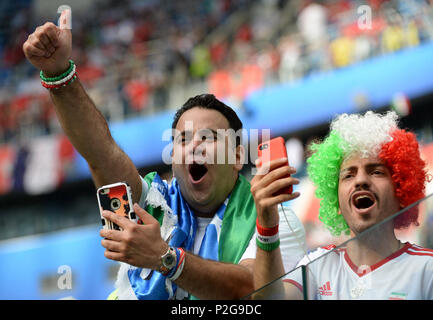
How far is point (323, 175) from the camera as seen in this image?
5.98 feet

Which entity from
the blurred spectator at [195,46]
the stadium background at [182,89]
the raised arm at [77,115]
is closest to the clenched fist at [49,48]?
the raised arm at [77,115]

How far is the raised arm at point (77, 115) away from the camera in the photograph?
169 cm

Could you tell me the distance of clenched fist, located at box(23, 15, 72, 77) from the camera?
1.67 meters

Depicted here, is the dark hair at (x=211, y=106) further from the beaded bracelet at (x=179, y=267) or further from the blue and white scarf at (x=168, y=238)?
the beaded bracelet at (x=179, y=267)

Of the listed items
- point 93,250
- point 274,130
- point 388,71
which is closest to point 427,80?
point 388,71

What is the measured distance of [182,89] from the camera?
721 centimetres

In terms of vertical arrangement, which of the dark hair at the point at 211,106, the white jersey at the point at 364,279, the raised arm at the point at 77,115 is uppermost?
the dark hair at the point at 211,106

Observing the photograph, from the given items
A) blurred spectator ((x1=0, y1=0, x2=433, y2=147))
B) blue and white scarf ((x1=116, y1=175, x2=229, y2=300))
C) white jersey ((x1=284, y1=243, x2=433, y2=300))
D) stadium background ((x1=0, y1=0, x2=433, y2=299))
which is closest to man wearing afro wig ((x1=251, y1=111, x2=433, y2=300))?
white jersey ((x1=284, y1=243, x2=433, y2=300))

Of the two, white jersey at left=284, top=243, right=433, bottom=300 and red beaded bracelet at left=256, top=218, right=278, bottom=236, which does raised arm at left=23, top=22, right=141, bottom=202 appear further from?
white jersey at left=284, top=243, right=433, bottom=300

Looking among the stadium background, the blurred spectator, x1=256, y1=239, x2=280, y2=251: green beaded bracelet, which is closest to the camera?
x1=256, y1=239, x2=280, y2=251: green beaded bracelet

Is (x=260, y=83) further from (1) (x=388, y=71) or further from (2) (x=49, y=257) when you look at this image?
(2) (x=49, y=257)
